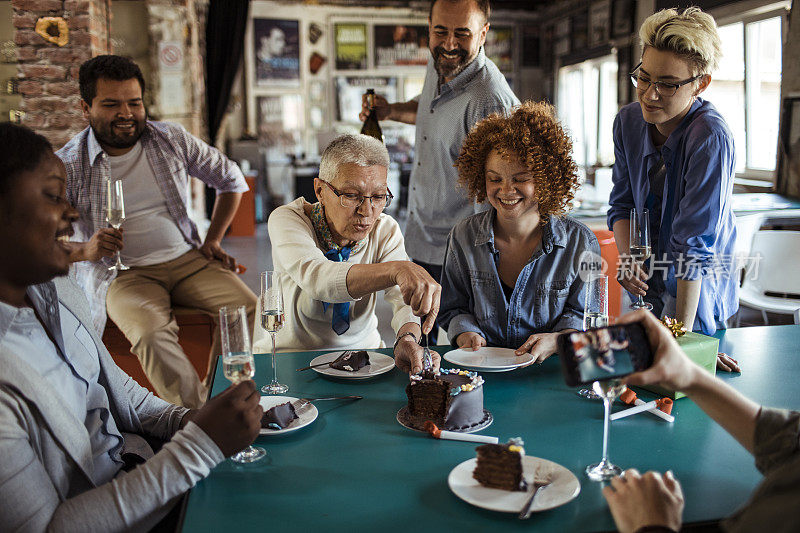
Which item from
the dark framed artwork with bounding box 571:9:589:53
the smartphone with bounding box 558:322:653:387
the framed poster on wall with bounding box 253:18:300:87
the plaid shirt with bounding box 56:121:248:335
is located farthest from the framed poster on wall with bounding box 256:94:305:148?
the smartphone with bounding box 558:322:653:387

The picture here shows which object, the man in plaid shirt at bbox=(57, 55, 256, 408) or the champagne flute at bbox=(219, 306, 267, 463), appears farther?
the man in plaid shirt at bbox=(57, 55, 256, 408)

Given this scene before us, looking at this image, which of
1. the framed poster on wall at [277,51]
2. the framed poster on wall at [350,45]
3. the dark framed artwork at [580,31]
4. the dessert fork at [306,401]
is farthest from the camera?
the framed poster on wall at [350,45]

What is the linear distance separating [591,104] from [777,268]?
7.77 metres

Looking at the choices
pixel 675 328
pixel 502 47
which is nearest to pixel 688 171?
pixel 675 328

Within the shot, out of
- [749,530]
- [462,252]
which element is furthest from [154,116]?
[749,530]

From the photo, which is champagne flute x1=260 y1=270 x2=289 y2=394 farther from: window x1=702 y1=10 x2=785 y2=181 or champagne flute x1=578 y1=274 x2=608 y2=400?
window x1=702 y1=10 x2=785 y2=181

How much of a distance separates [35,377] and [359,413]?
74 cm

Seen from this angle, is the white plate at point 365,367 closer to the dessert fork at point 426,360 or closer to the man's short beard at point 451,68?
the dessert fork at point 426,360

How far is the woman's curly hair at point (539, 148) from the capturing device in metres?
2.28

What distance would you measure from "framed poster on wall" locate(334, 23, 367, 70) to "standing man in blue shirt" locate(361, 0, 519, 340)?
31.9 feet

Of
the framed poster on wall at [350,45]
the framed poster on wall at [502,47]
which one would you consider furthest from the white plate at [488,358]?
the framed poster on wall at [502,47]

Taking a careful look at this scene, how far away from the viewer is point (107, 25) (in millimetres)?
4574

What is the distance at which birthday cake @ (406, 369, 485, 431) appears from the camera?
5.00ft

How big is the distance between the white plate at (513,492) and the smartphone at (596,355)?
227mm
